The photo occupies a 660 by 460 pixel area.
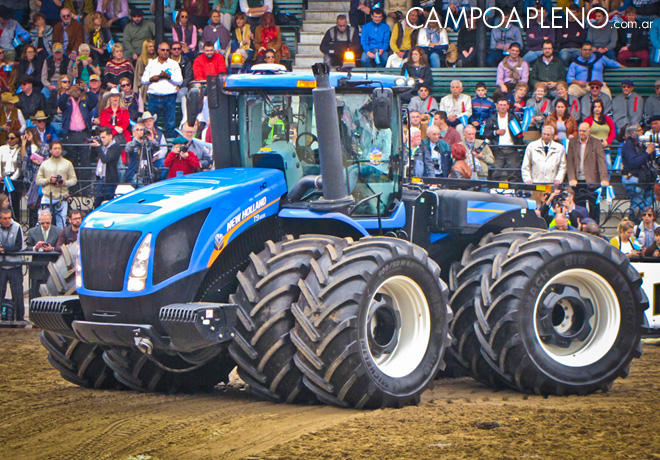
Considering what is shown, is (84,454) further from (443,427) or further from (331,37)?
(331,37)

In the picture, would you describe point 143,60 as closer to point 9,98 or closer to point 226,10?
point 226,10

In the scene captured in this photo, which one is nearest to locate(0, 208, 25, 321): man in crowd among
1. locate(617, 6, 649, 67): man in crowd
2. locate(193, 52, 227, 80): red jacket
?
locate(193, 52, 227, 80): red jacket

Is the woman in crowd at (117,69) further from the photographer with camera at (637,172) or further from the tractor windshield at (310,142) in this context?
the tractor windshield at (310,142)

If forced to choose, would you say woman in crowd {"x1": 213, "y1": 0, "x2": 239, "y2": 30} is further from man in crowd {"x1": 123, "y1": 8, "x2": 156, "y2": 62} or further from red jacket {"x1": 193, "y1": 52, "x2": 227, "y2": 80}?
red jacket {"x1": 193, "y1": 52, "x2": 227, "y2": 80}

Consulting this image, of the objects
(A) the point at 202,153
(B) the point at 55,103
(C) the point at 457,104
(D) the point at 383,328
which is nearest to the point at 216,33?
(B) the point at 55,103

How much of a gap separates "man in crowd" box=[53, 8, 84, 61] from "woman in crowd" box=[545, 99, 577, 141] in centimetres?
1059

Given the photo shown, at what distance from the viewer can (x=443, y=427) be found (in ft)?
23.8

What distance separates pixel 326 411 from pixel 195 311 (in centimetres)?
132

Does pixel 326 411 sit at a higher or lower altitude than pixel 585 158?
lower

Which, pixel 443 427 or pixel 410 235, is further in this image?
pixel 410 235

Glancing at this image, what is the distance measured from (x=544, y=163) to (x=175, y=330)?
35.1ft

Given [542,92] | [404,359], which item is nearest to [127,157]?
[542,92]

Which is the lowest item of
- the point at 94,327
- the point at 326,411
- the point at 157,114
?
the point at 326,411

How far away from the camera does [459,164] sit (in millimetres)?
14734
